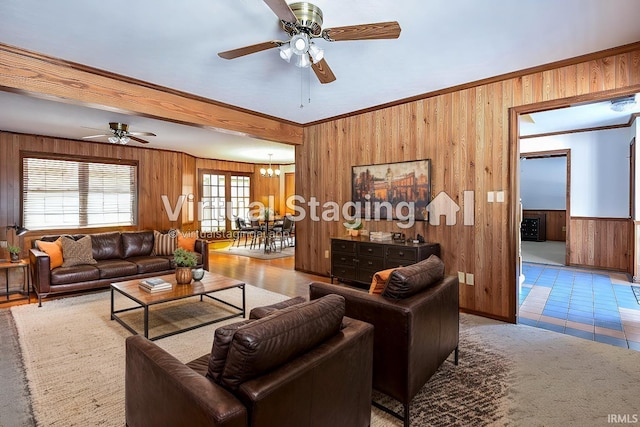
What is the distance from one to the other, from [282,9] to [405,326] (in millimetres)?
1939

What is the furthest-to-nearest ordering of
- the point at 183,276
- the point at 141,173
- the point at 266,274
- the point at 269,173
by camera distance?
1. the point at 269,173
2. the point at 141,173
3. the point at 266,274
4. the point at 183,276

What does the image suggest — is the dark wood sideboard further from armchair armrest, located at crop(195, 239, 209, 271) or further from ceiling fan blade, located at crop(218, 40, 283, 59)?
ceiling fan blade, located at crop(218, 40, 283, 59)

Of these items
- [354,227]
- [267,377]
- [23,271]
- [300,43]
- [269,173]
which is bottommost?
[23,271]

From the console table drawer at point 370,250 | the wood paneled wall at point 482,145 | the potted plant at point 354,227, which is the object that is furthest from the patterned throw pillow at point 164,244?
the wood paneled wall at point 482,145

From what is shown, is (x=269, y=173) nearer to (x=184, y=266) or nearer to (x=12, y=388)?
(x=184, y=266)

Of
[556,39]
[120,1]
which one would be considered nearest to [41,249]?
[120,1]

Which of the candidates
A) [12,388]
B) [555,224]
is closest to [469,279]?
[12,388]

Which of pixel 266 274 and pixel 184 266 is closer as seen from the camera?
pixel 184 266

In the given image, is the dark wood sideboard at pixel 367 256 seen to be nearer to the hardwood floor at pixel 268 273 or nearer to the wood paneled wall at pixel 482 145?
the wood paneled wall at pixel 482 145

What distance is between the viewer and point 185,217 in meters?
8.55

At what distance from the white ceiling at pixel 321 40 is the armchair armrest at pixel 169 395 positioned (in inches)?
88.6

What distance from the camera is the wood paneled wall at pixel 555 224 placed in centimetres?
1005

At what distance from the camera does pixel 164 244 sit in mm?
5473

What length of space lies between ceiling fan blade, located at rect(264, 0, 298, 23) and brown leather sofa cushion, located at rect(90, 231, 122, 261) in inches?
181
